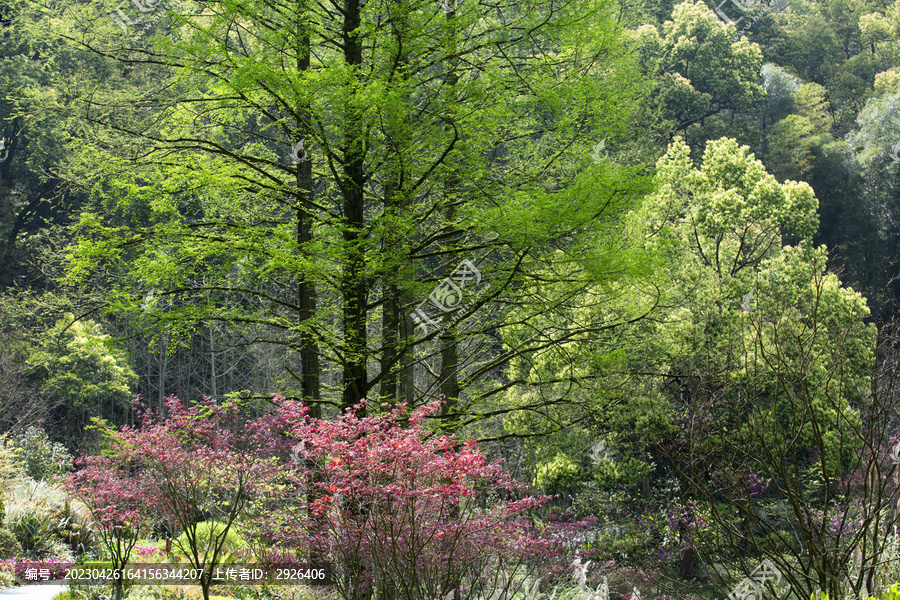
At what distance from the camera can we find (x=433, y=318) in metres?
8.87

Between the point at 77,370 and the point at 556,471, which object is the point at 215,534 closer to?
the point at 556,471

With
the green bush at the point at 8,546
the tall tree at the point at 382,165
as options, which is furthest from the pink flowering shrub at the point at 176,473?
the green bush at the point at 8,546

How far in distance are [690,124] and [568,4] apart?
74.5ft

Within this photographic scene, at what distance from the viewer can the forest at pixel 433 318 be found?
4672mm

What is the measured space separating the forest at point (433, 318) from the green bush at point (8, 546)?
0.12 feet

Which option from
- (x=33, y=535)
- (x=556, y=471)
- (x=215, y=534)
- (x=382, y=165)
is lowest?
(x=215, y=534)

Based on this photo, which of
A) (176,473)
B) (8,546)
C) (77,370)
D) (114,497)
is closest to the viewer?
(176,473)

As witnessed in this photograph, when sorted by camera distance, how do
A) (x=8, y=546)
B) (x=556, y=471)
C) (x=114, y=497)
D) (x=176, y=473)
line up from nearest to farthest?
(x=176, y=473)
(x=114, y=497)
(x=8, y=546)
(x=556, y=471)

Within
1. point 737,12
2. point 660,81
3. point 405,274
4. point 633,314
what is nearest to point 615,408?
point 633,314

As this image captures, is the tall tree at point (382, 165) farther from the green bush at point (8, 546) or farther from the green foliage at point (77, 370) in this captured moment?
the green foliage at point (77, 370)

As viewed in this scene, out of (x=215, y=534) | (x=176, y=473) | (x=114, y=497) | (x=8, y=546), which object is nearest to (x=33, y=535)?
(x=8, y=546)

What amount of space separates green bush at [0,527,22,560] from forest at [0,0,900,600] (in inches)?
1.4

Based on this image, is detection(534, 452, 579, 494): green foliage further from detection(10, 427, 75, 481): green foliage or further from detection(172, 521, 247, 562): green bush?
detection(10, 427, 75, 481): green foliage

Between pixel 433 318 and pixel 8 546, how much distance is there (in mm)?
6391
